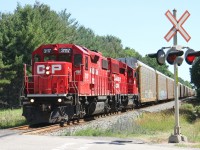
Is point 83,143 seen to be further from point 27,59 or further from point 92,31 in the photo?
point 92,31

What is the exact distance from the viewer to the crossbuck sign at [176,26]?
12.9m

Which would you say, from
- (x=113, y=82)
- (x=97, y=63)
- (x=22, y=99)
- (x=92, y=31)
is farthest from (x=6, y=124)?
(x=92, y=31)

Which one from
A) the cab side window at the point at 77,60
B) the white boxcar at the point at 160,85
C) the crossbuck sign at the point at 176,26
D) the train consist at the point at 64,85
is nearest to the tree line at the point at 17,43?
the white boxcar at the point at 160,85

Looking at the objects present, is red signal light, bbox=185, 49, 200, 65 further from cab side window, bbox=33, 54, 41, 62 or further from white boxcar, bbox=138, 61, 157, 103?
white boxcar, bbox=138, 61, 157, 103

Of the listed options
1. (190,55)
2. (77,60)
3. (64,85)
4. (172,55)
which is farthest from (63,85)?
(190,55)

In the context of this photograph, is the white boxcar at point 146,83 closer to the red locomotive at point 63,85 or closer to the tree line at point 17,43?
the red locomotive at point 63,85

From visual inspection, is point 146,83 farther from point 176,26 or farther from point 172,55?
point 172,55

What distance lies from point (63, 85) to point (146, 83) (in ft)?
63.5

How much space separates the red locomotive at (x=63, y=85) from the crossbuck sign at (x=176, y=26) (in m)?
7.09

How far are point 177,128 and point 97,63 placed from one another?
423 inches

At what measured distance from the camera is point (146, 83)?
3716cm

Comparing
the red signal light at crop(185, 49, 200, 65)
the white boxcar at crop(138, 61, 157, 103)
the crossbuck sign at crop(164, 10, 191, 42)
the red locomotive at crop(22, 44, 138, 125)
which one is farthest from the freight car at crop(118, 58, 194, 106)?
the red signal light at crop(185, 49, 200, 65)

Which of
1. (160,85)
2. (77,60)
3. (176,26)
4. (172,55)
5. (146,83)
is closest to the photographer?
(172,55)

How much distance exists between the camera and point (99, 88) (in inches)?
910
